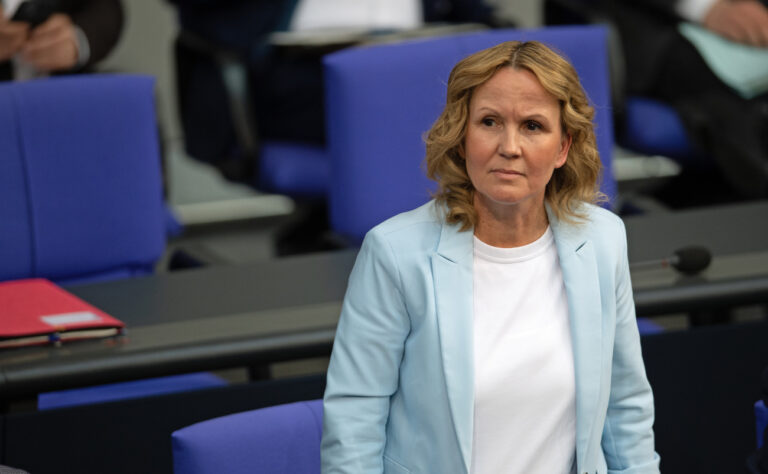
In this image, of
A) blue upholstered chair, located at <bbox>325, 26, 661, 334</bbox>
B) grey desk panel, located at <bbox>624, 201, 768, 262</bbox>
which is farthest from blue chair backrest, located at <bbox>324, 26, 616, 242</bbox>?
grey desk panel, located at <bbox>624, 201, 768, 262</bbox>

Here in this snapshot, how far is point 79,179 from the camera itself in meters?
2.36

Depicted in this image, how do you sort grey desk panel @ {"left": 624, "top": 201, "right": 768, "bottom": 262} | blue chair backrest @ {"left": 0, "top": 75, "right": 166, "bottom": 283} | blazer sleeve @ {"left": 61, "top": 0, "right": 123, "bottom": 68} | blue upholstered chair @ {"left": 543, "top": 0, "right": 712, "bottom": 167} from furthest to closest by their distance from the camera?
blue upholstered chair @ {"left": 543, "top": 0, "right": 712, "bottom": 167} < blazer sleeve @ {"left": 61, "top": 0, "right": 123, "bottom": 68} < blue chair backrest @ {"left": 0, "top": 75, "right": 166, "bottom": 283} < grey desk panel @ {"left": 624, "top": 201, "right": 768, "bottom": 262}

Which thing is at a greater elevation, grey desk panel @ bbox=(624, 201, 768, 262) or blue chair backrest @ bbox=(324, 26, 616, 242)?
blue chair backrest @ bbox=(324, 26, 616, 242)

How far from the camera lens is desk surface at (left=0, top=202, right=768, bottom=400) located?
5.61 ft

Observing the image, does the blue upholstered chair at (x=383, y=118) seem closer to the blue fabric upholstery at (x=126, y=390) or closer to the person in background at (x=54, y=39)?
the blue fabric upholstery at (x=126, y=390)

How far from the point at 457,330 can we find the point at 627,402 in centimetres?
26

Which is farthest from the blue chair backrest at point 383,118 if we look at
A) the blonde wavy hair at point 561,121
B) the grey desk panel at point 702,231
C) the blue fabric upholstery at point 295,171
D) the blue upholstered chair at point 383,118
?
the blonde wavy hair at point 561,121

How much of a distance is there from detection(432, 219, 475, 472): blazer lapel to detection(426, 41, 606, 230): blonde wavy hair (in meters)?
0.05

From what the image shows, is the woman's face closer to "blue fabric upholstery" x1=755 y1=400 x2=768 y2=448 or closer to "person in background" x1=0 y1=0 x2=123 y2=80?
"blue fabric upholstery" x1=755 y1=400 x2=768 y2=448

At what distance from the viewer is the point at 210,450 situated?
135 cm

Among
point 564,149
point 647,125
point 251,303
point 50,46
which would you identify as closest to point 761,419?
point 564,149

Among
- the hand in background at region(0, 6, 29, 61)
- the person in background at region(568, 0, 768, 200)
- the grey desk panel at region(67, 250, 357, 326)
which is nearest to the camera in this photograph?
the grey desk panel at region(67, 250, 357, 326)

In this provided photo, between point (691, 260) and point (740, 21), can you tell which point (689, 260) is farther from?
point (740, 21)

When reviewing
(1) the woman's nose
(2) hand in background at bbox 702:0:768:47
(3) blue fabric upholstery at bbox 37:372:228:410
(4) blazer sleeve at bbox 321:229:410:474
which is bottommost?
(3) blue fabric upholstery at bbox 37:372:228:410
